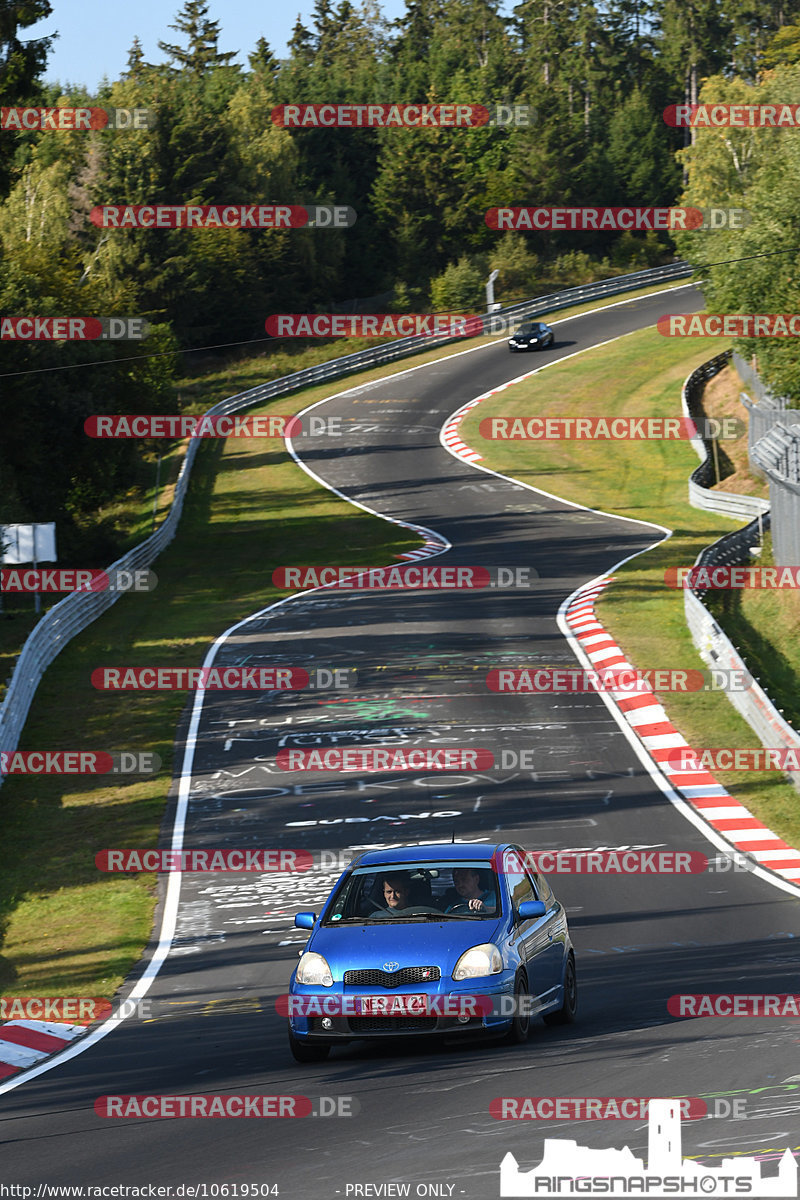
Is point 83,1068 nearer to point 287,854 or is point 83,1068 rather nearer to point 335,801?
point 287,854

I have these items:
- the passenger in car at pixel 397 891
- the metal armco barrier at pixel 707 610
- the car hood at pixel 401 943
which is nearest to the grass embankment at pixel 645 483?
the metal armco barrier at pixel 707 610

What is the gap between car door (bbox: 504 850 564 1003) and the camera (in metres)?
10.9

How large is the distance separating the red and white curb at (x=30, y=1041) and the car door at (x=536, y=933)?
3888 millimetres

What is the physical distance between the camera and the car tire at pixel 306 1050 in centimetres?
1042

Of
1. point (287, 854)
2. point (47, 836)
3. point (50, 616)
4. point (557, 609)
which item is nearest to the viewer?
point (287, 854)

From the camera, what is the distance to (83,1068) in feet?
36.5

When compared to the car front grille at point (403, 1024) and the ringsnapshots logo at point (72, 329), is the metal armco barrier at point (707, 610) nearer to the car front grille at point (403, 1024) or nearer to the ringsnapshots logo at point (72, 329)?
the car front grille at point (403, 1024)

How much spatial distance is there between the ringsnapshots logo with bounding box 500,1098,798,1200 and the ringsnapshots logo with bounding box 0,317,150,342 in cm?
3894

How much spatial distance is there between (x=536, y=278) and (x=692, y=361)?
84.8 feet

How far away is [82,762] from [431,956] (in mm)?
16321

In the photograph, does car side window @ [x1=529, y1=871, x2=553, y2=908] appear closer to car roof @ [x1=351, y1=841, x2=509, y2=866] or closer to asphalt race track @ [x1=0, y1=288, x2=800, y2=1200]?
car roof @ [x1=351, y1=841, x2=509, y2=866]

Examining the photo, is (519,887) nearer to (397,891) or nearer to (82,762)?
(397,891)

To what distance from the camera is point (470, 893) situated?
11188 millimetres

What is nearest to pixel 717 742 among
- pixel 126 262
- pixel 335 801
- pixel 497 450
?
pixel 335 801
